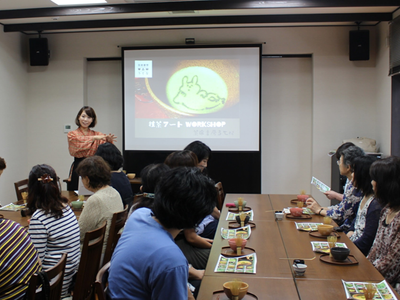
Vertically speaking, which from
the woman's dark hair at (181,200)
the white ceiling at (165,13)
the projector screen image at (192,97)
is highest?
the white ceiling at (165,13)

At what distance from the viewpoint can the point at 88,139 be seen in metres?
4.75

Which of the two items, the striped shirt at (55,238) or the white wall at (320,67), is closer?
the striped shirt at (55,238)

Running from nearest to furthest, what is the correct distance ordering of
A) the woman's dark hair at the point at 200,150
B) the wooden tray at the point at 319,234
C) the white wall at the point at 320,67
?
1. the wooden tray at the point at 319,234
2. the woman's dark hair at the point at 200,150
3. the white wall at the point at 320,67

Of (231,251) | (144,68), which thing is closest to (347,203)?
(231,251)

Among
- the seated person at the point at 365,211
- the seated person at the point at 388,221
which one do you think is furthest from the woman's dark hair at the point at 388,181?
the seated person at the point at 365,211

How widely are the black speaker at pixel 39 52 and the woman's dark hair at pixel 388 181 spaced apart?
5577mm

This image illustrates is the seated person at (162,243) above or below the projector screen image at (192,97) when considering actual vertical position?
below

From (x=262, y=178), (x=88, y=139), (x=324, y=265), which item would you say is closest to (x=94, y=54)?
(x=88, y=139)

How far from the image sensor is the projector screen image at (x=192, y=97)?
20.0 feet

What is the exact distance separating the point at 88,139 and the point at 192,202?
3.59m

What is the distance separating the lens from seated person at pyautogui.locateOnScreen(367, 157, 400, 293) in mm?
2256

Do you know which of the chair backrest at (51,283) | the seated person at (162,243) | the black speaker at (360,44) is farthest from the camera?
the black speaker at (360,44)

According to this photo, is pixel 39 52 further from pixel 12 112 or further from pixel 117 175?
pixel 117 175

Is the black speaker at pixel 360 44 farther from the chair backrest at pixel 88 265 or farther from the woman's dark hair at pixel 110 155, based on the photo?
the chair backrest at pixel 88 265
